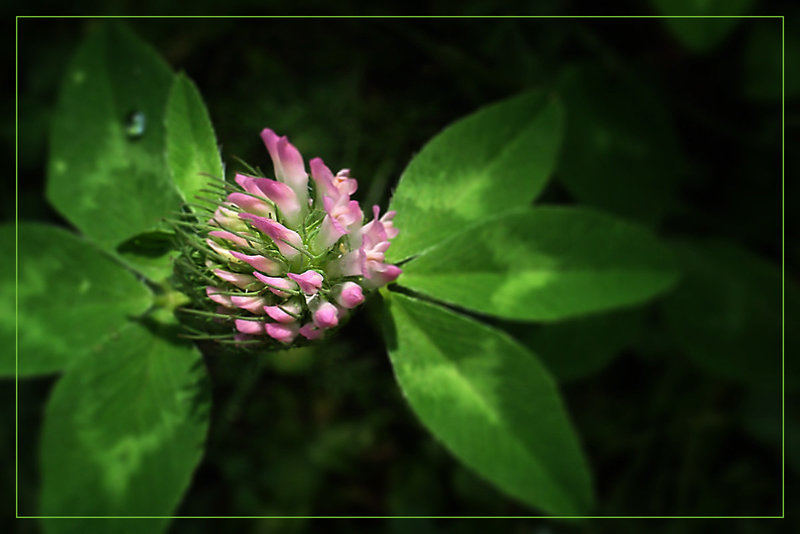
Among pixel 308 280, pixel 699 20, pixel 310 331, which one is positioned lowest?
pixel 310 331

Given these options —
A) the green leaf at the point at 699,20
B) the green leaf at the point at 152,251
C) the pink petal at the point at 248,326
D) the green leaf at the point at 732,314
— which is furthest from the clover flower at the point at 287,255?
the green leaf at the point at 732,314

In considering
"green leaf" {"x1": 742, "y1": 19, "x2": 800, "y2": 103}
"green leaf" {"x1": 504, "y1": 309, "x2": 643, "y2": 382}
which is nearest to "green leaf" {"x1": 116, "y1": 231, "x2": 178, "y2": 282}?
"green leaf" {"x1": 504, "y1": 309, "x2": 643, "y2": 382}

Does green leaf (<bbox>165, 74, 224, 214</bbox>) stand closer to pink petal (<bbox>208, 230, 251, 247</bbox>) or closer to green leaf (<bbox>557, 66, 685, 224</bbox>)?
pink petal (<bbox>208, 230, 251, 247</bbox>)

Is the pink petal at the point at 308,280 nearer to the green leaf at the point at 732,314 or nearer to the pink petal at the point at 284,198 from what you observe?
the pink petal at the point at 284,198

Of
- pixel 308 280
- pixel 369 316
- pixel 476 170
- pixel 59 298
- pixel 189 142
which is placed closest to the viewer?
pixel 308 280

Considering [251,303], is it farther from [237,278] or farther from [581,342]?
[581,342]

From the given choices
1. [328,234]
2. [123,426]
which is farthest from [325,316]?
[123,426]

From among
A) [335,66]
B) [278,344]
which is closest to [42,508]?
[278,344]
